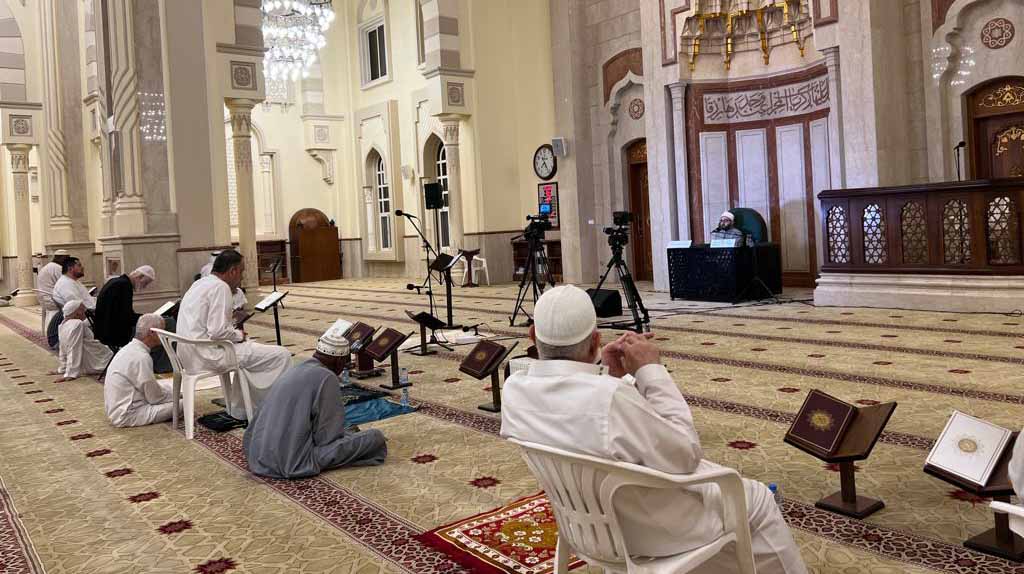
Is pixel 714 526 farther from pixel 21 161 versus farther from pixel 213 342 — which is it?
pixel 21 161

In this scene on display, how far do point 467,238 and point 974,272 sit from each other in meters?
7.83

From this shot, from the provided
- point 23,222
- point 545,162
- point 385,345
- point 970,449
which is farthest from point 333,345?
point 23,222

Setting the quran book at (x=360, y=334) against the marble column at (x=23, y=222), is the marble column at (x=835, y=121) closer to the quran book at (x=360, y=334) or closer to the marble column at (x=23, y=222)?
the quran book at (x=360, y=334)

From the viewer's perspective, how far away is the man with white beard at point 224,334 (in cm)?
425

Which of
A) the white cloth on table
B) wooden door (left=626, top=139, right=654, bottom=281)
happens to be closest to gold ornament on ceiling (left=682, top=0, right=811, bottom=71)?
wooden door (left=626, top=139, right=654, bottom=281)

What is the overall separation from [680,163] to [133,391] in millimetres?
7217

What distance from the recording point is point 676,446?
1662 mm

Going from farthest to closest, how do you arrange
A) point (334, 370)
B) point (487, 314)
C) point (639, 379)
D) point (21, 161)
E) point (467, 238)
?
point (21, 161) → point (467, 238) → point (487, 314) → point (334, 370) → point (639, 379)

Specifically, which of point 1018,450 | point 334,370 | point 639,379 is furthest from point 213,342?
point 1018,450

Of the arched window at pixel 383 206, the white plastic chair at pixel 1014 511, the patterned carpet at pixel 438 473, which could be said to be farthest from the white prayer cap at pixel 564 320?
the arched window at pixel 383 206

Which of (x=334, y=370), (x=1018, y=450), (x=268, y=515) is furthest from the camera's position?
(x=334, y=370)

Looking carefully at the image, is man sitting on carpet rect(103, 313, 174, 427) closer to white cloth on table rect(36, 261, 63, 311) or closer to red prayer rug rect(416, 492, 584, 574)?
red prayer rug rect(416, 492, 584, 574)

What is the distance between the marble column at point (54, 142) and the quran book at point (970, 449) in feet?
44.9

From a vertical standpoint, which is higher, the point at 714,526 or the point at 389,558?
the point at 714,526
